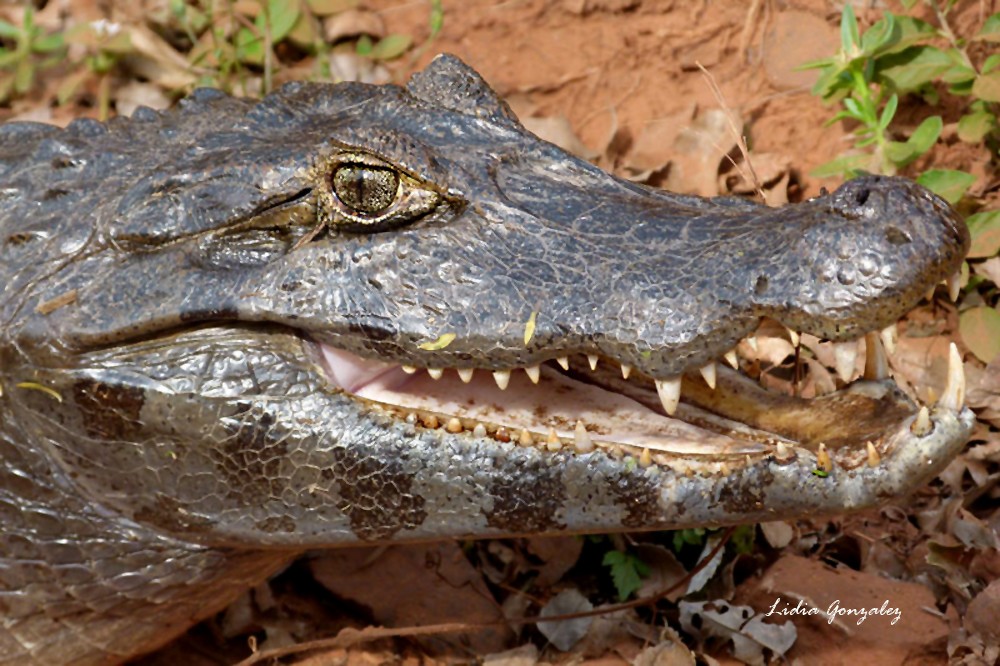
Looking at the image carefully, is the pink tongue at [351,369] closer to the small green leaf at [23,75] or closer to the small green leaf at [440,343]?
the small green leaf at [440,343]

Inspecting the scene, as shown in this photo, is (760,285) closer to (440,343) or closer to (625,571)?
(440,343)

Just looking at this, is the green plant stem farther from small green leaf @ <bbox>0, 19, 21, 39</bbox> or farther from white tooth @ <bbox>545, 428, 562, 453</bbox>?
small green leaf @ <bbox>0, 19, 21, 39</bbox>

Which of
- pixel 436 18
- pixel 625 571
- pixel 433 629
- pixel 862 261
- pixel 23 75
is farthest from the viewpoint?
pixel 23 75

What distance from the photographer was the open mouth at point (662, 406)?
2490mm

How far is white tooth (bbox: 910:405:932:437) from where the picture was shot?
2383 mm

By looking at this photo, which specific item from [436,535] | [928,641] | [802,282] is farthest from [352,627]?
[802,282]

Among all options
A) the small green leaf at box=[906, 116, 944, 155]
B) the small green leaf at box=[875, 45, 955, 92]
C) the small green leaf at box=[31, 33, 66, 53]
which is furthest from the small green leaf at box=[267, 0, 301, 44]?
the small green leaf at box=[906, 116, 944, 155]

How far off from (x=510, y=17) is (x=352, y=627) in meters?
3.11

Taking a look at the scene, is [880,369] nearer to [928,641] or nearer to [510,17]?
[928,641]

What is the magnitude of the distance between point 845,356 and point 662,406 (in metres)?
0.53

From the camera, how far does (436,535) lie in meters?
2.73

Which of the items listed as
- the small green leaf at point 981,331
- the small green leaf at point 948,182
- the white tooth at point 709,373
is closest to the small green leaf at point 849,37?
the small green leaf at point 948,182

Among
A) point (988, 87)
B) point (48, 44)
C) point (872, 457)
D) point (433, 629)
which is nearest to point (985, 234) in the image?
point (988, 87)

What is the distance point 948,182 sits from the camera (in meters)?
3.95
